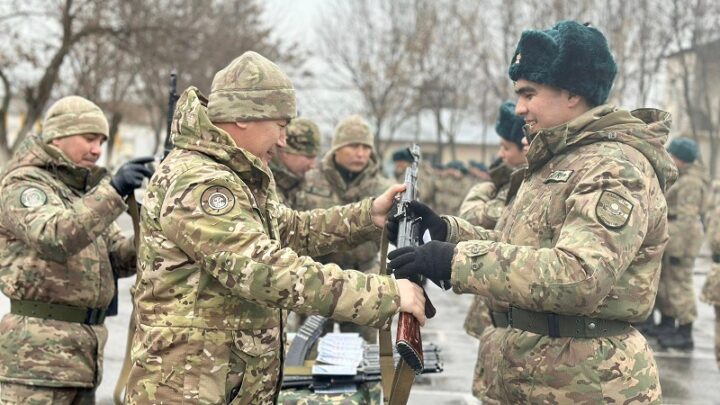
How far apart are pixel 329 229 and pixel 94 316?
5.26 feet

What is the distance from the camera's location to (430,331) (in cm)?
952

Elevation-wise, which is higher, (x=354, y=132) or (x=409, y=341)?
(x=354, y=132)

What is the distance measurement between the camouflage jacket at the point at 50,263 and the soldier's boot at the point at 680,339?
22.2 feet

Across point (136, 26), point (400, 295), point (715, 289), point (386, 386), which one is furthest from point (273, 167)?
point (136, 26)

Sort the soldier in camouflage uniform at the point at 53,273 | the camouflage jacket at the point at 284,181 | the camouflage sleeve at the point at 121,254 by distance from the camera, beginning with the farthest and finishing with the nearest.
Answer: the camouflage jacket at the point at 284,181
the camouflage sleeve at the point at 121,254
the soldier in camouflage uniform at the point at 53,273

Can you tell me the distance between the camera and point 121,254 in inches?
184

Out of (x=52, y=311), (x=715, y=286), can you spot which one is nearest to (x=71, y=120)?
(x=52, y=311)

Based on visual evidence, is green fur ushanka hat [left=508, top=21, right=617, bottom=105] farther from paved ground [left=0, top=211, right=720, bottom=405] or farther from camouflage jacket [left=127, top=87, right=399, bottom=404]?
paved ground [left=0, top=211, right=720, bottom=405]

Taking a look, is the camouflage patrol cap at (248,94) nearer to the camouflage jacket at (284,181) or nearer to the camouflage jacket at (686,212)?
the camouflage jacket at (284,181)

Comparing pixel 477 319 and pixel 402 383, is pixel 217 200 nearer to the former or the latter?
pixel 402 383

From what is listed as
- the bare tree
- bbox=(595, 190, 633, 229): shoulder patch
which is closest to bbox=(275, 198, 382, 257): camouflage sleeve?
bbox=(595, 190, 633, 229): shoulder patch

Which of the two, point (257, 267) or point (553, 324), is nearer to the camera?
point (257, 267)

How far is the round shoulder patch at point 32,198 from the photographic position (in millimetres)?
4065

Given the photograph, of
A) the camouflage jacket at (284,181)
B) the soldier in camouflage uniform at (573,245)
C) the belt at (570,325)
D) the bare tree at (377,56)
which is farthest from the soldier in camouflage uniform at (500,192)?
the bare tree at (377,56)
